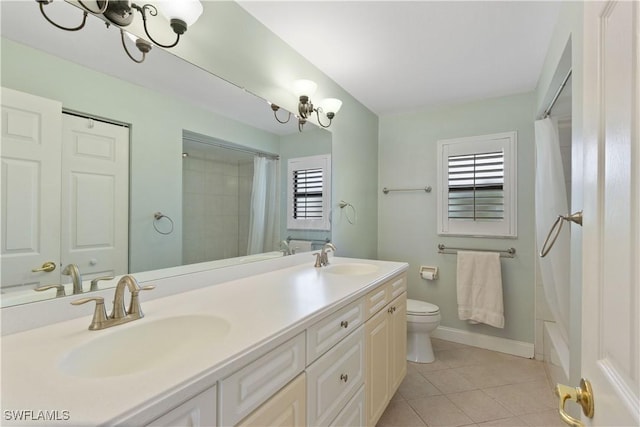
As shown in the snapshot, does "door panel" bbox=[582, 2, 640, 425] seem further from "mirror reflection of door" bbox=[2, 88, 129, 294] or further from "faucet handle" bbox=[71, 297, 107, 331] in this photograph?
"mirror reflection of door" bbox=[2, 88, 129, 294]

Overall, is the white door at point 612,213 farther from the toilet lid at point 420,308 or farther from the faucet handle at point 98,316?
the toilet lid at point 420,308

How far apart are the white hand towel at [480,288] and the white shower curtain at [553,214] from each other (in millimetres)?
529

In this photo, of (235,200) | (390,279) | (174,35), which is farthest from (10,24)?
(390,279)

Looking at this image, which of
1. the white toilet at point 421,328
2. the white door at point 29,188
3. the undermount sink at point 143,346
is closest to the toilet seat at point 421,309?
the white toilet at point 421,328

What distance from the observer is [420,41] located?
1865mm

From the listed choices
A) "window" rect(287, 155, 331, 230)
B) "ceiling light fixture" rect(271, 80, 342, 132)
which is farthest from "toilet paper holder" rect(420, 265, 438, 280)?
"ceiling light fixture" rect(271, 80, 342, 132)

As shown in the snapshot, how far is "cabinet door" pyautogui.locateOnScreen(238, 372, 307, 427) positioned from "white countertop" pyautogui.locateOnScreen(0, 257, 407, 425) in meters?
0.16

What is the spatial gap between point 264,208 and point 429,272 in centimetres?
182

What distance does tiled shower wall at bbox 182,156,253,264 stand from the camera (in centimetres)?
138

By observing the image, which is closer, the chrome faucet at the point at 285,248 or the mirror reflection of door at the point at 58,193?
the mirror reflection of door at the point at 58,193

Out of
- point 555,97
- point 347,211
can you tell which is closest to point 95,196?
point 347,211

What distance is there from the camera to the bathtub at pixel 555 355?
1759 millimetres

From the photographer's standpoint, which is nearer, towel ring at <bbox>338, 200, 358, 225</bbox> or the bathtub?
the bathtub

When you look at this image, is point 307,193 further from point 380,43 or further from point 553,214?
point 553,214
